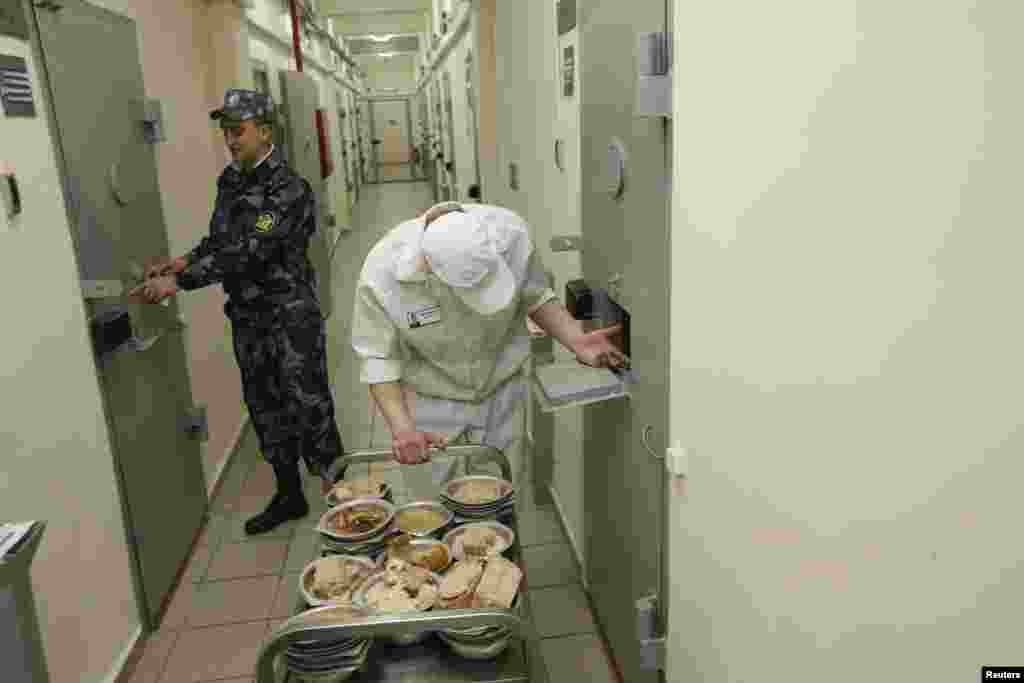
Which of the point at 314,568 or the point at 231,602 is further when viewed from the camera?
the point at 231,602

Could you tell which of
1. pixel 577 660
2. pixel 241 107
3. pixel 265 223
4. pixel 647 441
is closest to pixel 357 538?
pixel 647 441

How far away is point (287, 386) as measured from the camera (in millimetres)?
3021

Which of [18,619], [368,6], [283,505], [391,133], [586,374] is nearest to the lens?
[18,619]

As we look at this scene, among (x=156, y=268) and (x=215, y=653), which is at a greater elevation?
(x=156, y=268)

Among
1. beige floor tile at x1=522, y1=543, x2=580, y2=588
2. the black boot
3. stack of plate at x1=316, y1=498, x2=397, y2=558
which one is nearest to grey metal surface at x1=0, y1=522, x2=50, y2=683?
stack of plate at x1=316, y1=498, x2=397, y2=558

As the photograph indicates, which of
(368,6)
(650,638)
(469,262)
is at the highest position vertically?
(368,6)

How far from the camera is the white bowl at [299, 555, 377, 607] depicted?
56.4 inches

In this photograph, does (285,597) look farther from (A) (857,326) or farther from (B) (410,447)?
(A) (857,326)

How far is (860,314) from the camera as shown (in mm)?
896

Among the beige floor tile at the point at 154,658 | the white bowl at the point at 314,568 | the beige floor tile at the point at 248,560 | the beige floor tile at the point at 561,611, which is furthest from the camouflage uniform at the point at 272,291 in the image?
the white bowl at the point at 314,568

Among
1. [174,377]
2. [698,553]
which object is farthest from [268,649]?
[174,377]

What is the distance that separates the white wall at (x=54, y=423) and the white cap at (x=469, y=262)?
990mm

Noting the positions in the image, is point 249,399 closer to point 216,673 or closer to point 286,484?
point 286,484

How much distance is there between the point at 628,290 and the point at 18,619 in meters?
1.35
